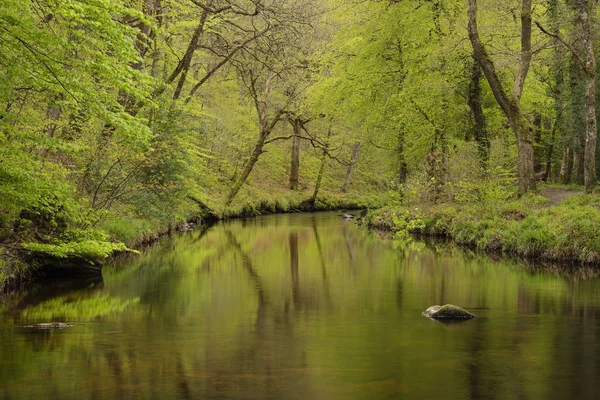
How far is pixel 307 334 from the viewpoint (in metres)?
10.6

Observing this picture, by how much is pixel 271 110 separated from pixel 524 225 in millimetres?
26181

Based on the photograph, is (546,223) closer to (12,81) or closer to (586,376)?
(586,376)

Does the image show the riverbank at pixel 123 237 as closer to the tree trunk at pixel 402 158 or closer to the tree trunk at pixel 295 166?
the tree trunk at pixel 295 166

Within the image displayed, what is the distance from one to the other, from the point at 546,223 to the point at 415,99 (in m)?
11.5

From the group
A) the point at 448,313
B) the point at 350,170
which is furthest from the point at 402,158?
the point at 448,313

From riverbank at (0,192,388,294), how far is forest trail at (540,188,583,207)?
13.3 m

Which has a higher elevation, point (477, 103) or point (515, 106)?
point (477, 103)

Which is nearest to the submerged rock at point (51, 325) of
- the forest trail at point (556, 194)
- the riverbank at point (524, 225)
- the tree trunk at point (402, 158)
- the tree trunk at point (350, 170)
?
the riverbank at point (524, 225)

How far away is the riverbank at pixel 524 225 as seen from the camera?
689 inches

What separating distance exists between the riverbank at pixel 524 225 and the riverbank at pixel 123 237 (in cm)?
955

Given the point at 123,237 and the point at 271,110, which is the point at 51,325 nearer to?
the point at 123,237

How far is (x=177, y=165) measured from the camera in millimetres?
24141

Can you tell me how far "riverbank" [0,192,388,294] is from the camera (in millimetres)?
13984

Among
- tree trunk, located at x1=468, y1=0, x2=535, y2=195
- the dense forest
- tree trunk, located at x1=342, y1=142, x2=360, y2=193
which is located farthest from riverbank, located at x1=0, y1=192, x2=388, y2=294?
tree trunk, located at x1=468, y1=0, x2=535, y2=195
